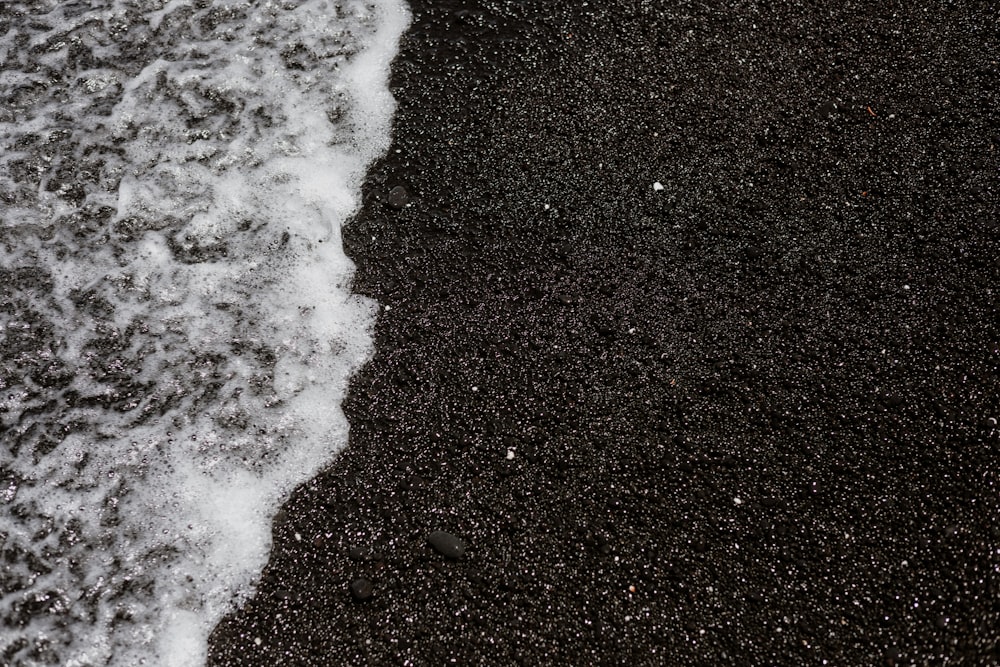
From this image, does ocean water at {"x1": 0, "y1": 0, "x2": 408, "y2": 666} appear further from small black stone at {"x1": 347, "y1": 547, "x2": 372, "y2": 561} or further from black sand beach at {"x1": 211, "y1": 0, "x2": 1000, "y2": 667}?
small black stone at {"x1": 347, "y1": 547, "x2": 372, "y2": 561}

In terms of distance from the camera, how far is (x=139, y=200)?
Answer: 259 cm

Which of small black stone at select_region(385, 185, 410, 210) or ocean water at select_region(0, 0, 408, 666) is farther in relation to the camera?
small black stone at select_region(385, 185, 410, 210)

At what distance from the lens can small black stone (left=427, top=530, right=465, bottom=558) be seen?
2.16 meters

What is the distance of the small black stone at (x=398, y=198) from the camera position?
2559mm

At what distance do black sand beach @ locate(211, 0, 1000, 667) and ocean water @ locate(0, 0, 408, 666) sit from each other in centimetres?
15

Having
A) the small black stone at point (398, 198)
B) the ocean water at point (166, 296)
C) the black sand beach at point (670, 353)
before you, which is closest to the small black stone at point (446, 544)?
the black sand beach at point (670, 353)

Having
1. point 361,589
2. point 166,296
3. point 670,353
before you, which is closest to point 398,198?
point 166,296

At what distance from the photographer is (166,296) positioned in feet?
8.12

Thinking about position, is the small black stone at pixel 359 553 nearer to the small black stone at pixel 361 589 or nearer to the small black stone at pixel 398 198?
the small black stone at pixel 361 589

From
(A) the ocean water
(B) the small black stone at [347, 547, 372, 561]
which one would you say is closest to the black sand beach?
(B) the small black stone at [347, 547, 372, 561]

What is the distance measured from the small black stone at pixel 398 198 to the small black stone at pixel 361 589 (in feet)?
4.22

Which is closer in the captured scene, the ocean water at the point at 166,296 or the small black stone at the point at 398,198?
the ocean water at the point at 166,296

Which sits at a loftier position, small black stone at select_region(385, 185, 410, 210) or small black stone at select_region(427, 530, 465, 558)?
small black stone at select_region(385, 185, 410, 210)

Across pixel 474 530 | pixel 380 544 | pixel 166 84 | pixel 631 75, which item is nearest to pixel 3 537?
pixel 380 544
